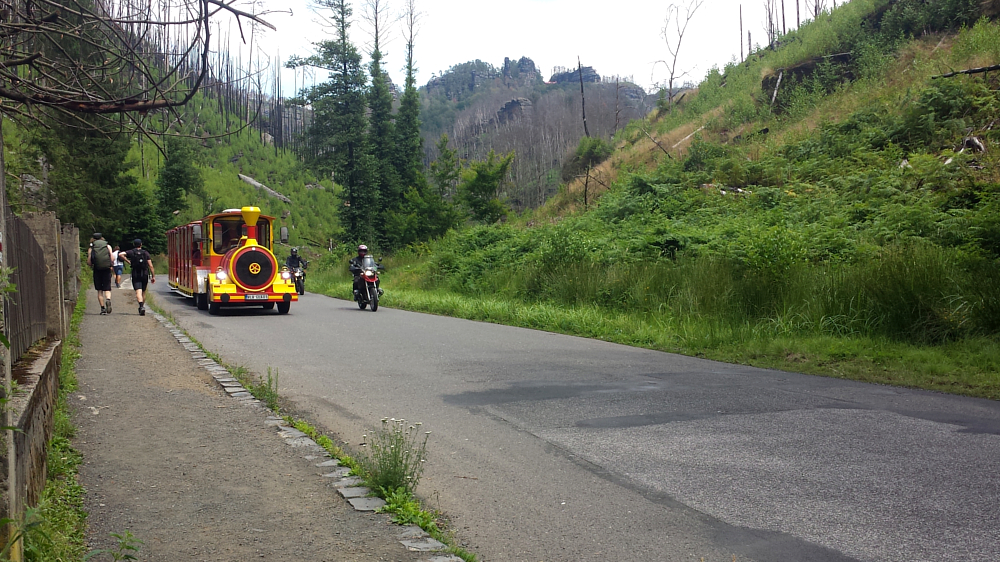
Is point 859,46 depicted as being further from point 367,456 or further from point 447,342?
point 367,456

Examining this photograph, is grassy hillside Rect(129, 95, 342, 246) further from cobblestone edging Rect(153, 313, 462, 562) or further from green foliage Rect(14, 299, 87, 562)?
green foliage Rect(14, 299, 87, 562)

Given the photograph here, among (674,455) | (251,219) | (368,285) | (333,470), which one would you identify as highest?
(251,219)

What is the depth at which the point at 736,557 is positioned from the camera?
155 inches

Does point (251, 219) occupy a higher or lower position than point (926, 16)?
lower

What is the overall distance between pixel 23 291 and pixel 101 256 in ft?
45.4

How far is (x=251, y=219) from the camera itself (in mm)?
22047

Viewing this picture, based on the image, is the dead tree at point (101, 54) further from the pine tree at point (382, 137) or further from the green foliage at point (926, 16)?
the pine tree at point (382, 137)

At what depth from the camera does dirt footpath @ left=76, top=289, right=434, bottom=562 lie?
13.4 feet

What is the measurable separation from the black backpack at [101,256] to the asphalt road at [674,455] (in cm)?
957

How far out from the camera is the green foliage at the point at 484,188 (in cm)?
4553

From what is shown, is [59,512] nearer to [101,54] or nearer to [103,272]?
[101,54]

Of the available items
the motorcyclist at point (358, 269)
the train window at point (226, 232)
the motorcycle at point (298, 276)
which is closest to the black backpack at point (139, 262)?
the train window at point (226, 232)

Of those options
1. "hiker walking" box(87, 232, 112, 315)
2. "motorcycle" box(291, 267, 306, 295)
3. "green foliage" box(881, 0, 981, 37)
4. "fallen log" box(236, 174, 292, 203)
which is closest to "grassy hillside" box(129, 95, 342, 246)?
"fallen log" box(236, 174, 292, 203)

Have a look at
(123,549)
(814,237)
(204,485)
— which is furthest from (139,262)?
(123,549)
